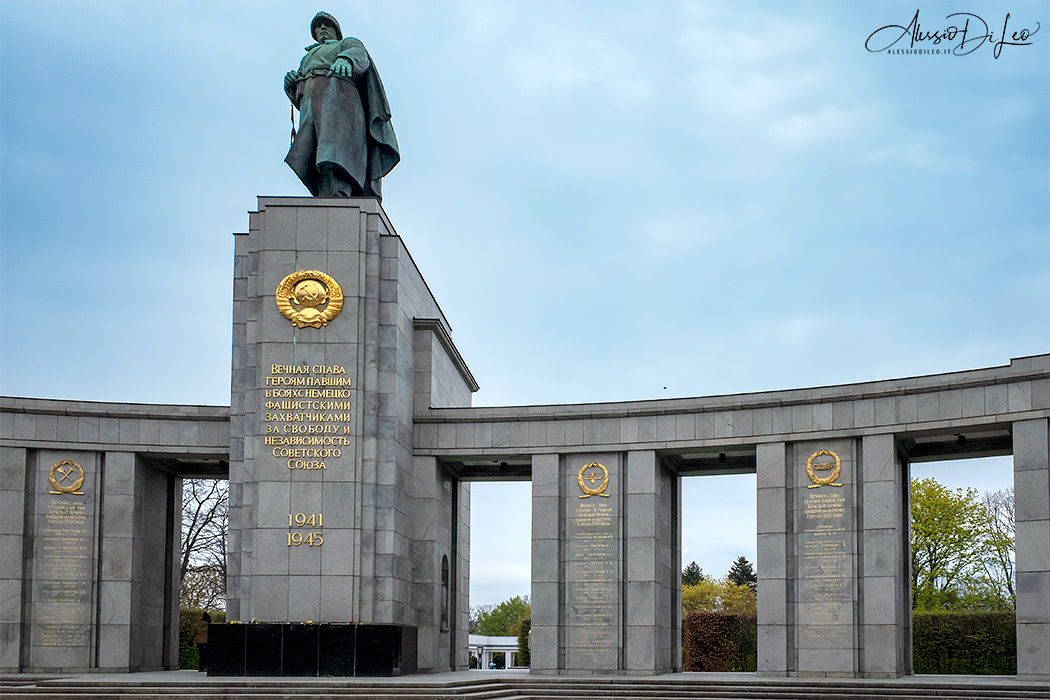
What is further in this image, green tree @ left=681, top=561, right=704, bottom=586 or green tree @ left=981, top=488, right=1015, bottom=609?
green tree @ left=681, top=561, right=704, bottom=586

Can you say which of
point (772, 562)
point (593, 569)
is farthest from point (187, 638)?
point (772, 562)

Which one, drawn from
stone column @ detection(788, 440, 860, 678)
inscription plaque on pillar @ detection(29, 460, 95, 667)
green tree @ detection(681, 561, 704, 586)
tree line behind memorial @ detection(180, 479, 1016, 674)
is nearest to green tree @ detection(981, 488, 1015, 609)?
tree line behind memorial @ detection(180, 479, 1016, 674)

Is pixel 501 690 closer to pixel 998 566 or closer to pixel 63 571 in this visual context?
pixel 63 571

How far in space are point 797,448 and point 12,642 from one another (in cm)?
1874

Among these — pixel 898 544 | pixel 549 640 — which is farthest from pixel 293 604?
pixel 898 544

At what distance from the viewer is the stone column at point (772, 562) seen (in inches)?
1088

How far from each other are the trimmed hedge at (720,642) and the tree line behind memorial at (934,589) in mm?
32

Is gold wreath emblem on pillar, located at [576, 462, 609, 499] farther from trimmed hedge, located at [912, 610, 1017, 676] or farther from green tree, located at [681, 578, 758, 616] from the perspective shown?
green tree, located at [681, 578, 758, 616]

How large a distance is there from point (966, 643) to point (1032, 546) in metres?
11.2

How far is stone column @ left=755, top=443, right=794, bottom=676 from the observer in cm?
2762

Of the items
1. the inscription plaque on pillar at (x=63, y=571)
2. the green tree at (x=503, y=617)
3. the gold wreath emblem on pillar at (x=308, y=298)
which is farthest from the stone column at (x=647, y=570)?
the green tree at (x=503, y=617)

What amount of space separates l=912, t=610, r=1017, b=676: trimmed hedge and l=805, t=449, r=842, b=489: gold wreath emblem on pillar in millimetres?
9543

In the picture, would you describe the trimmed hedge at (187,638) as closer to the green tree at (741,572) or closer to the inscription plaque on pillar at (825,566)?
the inscription plaque on pillar at (825,566)

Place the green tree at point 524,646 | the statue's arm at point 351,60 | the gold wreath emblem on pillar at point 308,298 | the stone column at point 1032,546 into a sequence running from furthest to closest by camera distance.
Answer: the green tree at point 524,646 < the statue's arm at point 351,60 < the gold wreath emblem on pillar at point 308,298 < the stone column at point 1032,546
